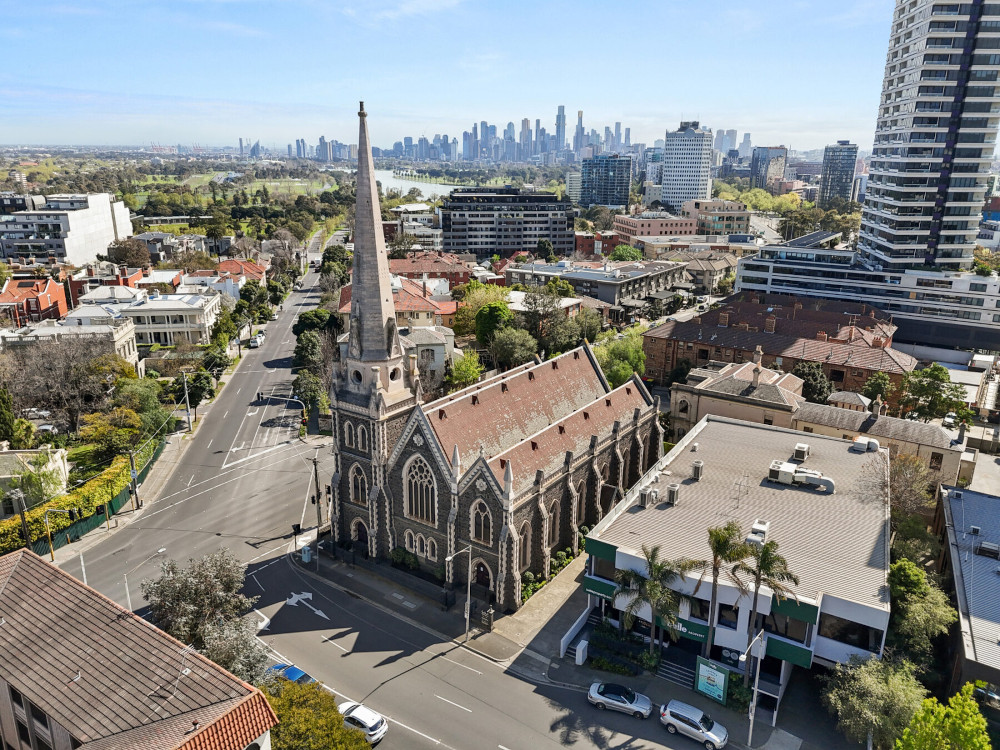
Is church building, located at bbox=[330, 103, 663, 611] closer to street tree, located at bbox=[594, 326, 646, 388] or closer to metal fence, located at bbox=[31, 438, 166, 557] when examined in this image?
metal fence, located at bbox=[31, 438, 166, 557]

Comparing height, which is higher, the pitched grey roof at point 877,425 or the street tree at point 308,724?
the pitched grey roof at point 877,425

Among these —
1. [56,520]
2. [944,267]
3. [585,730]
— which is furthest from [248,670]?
[944,267]

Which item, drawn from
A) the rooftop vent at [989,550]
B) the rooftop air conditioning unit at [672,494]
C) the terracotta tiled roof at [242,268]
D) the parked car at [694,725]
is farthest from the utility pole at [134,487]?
the terracotta tiled roof at [242,268]

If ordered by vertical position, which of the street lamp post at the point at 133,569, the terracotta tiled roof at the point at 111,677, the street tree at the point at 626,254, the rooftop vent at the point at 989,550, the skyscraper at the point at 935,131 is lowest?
the street lamp post at the point at 133,569

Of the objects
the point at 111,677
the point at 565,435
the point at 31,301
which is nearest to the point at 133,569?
the point at 111,677

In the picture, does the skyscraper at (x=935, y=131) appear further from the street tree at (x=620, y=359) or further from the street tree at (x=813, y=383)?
the street tree at (x=620, y=359)

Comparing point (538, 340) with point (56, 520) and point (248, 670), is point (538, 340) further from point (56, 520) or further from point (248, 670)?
point (248, 670)

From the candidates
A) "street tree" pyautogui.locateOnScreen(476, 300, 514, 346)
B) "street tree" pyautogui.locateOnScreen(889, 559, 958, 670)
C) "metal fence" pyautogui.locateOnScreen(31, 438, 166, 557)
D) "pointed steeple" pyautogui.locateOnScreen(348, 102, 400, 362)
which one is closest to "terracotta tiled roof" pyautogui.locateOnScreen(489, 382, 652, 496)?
"pointed steeple" pyautogui.locateOnScreen(348, 102, 400, 362)
